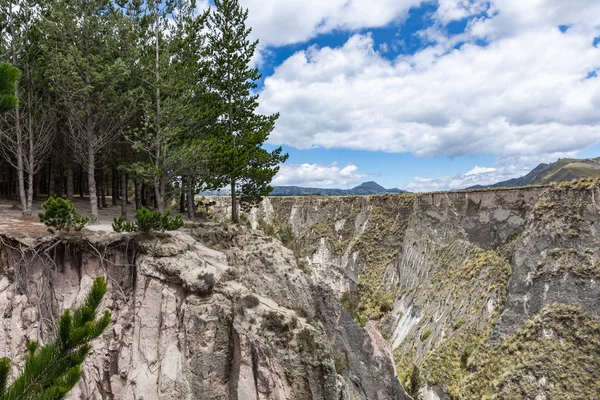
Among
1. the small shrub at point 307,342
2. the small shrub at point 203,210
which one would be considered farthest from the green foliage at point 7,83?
the small shrub at point 203,210

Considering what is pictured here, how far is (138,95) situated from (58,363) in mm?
18006

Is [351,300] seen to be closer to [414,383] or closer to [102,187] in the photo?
[414,383]

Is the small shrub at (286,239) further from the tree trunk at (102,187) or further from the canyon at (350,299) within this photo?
the tree trunk at (102,187)

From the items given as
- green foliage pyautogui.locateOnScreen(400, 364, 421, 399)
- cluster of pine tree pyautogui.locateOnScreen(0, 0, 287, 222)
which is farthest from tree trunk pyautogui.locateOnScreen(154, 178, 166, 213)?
green foliage pyautogui.locateOnScreen(400, 364, 421, 399)

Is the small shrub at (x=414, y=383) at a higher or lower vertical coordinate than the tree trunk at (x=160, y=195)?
lower

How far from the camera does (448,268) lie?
42031 mm

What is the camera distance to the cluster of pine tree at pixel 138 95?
59.2ft

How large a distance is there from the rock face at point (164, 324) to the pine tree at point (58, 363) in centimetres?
842

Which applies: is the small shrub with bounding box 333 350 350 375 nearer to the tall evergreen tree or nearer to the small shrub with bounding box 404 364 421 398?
the tall evergreen tree

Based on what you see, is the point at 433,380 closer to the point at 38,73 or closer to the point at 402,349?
the point at 402,349

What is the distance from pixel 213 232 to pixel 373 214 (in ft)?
143

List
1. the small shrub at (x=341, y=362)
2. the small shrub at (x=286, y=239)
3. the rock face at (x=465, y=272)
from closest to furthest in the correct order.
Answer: the small shrub at (x=341, y=362)
the rock face at (x=465, y=272)
the small shrub at (x=286, y=239)

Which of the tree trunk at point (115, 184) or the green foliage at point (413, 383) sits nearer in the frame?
the tree trunk at point (115, 184)

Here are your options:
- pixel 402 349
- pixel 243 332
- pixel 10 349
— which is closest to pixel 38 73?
pixel 10 349
